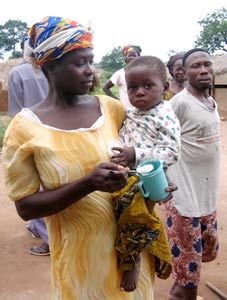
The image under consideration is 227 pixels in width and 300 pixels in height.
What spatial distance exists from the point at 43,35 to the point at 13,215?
3745 mm

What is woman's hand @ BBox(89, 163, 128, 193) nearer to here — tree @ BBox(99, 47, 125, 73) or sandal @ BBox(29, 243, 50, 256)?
sandal @ BBox(29, 243, 50, 256)

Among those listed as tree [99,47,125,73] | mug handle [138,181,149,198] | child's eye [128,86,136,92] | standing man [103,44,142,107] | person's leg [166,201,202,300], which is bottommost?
tree [99,47,125,73]

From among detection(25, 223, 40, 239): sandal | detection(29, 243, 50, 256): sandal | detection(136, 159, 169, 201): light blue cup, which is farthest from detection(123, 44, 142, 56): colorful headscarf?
detection(136, 159, 169, 201): light blue cup

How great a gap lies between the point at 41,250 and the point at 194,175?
72.8 inches

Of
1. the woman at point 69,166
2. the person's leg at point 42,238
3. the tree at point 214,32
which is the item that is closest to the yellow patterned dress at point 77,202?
the woman at point 69,166

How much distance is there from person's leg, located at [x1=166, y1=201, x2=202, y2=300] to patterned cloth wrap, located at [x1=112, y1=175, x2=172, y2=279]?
1066 millimetres

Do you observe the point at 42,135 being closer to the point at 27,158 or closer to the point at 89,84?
the point at 27,158

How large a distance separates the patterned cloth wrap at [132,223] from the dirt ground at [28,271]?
5.93ft

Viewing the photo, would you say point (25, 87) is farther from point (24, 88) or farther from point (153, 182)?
point (153, 182)

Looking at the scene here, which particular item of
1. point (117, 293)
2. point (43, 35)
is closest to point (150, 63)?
point (43, 35)

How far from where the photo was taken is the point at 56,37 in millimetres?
1500

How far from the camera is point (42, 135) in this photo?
57.0 inches

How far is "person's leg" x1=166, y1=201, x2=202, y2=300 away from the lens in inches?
102

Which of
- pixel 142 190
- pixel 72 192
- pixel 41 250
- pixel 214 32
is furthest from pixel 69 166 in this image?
pixel 214 32
